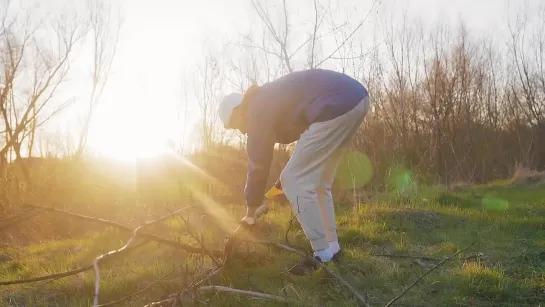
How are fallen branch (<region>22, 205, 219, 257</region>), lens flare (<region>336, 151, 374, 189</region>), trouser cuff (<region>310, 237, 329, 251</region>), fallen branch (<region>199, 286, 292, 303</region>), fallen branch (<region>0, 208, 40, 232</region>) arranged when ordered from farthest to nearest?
1. lens flare (<region>336, 151, 374, 189</region>)
2. fallen branch (<region>0, 208, 40, 232</region>)
3. trouser cuff (<region>310, 237, 329, 251</region>)
4. fallen branch (<region>22, 205, 219, 257</region>)
5. fallen branch (<region>199, 286, 292, 303</region>)

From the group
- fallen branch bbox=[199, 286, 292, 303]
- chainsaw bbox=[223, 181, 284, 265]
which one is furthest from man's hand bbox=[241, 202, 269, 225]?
fallen branch bbox=[199, 286, 292, 303]

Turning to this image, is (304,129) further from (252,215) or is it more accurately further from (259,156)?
(252,215)

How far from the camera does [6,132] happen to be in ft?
47.1

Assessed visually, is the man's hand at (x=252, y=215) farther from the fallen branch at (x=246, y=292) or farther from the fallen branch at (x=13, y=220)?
the fallen branch at (x=13, y=220)

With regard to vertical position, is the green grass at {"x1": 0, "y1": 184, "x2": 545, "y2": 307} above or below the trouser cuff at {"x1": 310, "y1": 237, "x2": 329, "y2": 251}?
below

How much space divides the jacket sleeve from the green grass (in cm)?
58

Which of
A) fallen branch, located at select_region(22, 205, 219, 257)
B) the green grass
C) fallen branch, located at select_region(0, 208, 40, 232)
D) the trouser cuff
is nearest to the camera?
the green grass

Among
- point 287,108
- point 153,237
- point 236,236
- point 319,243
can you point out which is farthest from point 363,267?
point 153,237

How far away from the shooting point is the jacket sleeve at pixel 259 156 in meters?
3.14

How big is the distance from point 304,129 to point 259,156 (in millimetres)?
442

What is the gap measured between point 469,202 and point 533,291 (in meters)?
4.70

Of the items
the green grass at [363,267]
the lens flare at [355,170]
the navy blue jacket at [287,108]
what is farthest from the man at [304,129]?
the lens flare at [355,170]

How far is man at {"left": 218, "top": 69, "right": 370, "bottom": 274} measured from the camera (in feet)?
10.4

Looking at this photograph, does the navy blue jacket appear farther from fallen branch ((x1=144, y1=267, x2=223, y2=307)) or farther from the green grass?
the green grass
